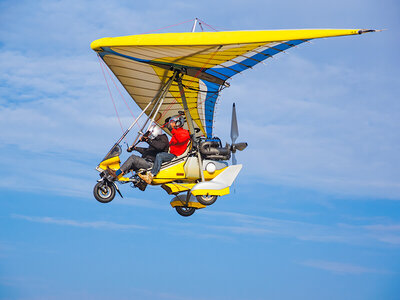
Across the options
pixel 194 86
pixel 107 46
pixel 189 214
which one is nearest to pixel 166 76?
pixel 194 86

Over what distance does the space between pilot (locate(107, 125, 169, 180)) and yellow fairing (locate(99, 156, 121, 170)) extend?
0.16 metres

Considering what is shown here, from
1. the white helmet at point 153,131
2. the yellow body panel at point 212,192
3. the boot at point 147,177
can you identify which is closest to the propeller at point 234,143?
the yellow body panel at point 212,192

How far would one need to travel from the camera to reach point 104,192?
20281mm

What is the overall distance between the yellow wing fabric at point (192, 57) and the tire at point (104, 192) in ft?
12.8

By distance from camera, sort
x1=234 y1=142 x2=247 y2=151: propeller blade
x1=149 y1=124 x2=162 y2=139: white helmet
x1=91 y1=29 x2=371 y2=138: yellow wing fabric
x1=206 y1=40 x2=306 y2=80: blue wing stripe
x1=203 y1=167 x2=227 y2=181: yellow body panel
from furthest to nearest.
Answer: x1=234 y1=142 x2=247 y2=151: propeller blade < x1=203 y1=167 x2=227 y2=181: yellow body panel < x1=149 y1=124 x2=162 y2=139: white helmet < x1=206 y1=40 x2=306 y2=80: blue wing stripe < x1=91 y1=29 x2=371 y2=138: yellow wing fabric

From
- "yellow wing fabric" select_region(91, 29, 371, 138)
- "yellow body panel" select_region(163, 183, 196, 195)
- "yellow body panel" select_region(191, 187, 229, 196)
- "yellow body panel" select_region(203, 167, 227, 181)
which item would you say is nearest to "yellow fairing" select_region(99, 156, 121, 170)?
"yellow body panel" select_region(163, 183, 196, 195)

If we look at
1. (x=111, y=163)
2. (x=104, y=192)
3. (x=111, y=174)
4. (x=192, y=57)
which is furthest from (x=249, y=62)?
(x=104, y=192)

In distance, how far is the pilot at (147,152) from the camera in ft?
65.8

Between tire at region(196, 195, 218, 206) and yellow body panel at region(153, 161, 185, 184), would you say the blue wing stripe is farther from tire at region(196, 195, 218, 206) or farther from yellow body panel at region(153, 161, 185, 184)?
tire at region(196, 195, 218, 206)

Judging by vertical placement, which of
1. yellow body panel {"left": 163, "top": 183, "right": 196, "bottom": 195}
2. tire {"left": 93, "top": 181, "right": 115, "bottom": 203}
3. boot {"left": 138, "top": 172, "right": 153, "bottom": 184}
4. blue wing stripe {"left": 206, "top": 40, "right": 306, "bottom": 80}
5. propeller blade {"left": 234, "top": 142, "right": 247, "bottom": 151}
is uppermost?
blue wing stripe {"left": 206, "top": 40, "right": 306, "bottom": 80}

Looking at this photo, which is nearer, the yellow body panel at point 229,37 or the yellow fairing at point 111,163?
the yellow body panel at point 229,37

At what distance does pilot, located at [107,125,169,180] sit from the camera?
790 inches

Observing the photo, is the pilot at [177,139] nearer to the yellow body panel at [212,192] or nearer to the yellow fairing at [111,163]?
the yellow body panel at [212,192]

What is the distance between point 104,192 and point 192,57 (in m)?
4.83
